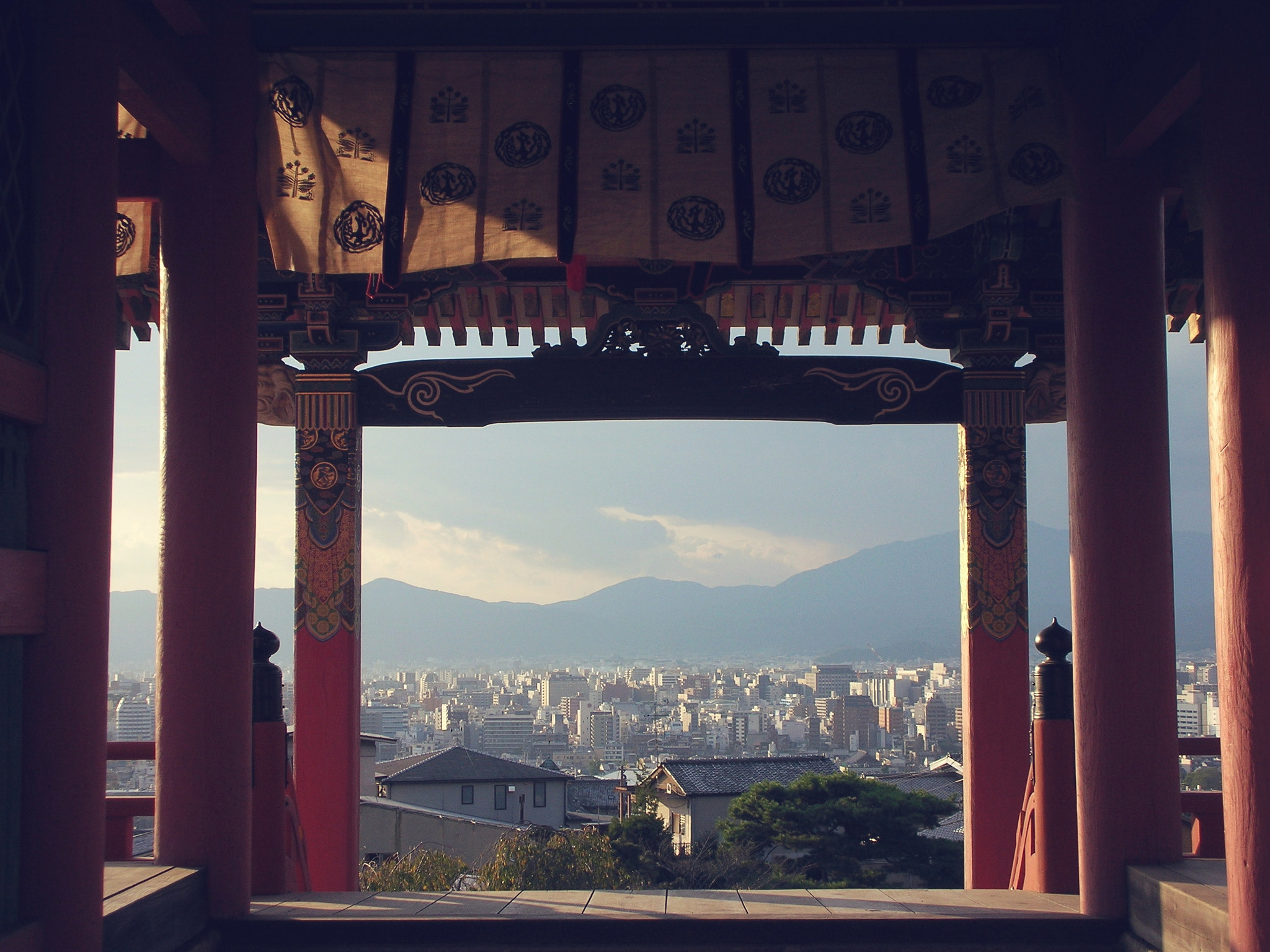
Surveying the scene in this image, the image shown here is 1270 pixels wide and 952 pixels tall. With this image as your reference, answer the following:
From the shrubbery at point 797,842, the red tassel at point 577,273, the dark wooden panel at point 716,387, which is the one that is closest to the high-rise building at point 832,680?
the shrubbery at point 797,842

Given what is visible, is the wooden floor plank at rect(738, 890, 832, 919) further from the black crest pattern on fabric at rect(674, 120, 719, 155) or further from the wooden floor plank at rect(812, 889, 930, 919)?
the black crest pattern on fabric at rect(674, 120, 719, 155)

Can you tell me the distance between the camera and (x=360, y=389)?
5551 mm

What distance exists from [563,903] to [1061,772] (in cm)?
160

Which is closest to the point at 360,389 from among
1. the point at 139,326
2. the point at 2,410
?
the point at 139,326

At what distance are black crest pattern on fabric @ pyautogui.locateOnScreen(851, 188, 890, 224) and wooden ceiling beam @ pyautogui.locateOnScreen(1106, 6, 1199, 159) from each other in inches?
26.3

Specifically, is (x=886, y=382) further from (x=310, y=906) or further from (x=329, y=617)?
(x=310, y=906)

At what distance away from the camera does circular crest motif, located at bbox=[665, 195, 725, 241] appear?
3793 mm

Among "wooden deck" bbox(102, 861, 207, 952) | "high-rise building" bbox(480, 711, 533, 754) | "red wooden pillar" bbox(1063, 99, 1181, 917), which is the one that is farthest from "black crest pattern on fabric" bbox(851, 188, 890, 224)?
"high-rise building" bbox(480, 711, 533, 754)

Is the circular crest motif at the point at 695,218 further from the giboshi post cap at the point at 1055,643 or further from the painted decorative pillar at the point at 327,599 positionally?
the painted decorative pillar at the point at 327,599

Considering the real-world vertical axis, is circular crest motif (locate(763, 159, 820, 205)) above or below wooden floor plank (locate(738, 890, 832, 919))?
above

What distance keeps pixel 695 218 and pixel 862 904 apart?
2161 mm

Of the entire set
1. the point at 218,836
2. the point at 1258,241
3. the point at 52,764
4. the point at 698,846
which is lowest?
the point at 698,846

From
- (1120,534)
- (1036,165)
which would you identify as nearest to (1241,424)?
(1120,534)

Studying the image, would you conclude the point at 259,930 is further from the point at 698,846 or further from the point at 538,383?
the point at 698,846
